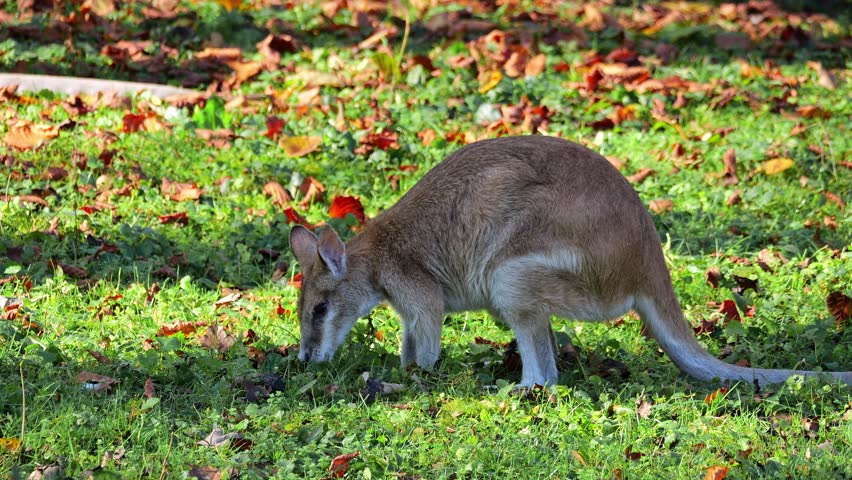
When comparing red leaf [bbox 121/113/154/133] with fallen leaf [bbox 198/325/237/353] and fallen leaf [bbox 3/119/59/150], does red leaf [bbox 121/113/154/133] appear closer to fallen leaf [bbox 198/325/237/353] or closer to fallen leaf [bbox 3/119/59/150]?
fallen leaf [bbox 3/119/59/150]

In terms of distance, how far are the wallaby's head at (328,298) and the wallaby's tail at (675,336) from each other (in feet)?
4.22

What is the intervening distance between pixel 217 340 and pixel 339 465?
133cm

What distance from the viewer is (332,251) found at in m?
4.99

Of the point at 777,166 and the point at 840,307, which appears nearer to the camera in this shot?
the point at 840,307

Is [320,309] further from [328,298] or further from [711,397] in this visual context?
[711,397]

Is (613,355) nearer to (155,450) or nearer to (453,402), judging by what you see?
(453,402)

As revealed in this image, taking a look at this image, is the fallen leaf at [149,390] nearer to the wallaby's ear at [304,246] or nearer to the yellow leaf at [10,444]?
the yellow leaf at [10,444]

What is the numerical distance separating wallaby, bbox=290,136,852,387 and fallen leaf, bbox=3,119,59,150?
258 cm

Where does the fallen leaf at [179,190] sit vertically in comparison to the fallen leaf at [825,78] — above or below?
below

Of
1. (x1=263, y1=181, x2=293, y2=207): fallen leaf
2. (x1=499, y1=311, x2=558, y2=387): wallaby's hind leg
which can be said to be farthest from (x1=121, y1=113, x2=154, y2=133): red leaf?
(x1=499, y1=311, x2=558, y2=387): wallaby's hind leg

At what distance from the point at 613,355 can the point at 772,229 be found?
183 centimetres

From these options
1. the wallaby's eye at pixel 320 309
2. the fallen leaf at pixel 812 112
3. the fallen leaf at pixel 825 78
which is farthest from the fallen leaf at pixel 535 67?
the wallaby's eye at pixel 320 309

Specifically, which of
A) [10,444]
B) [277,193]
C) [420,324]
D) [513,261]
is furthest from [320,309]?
[277,193]

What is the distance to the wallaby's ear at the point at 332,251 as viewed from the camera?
492 cm
